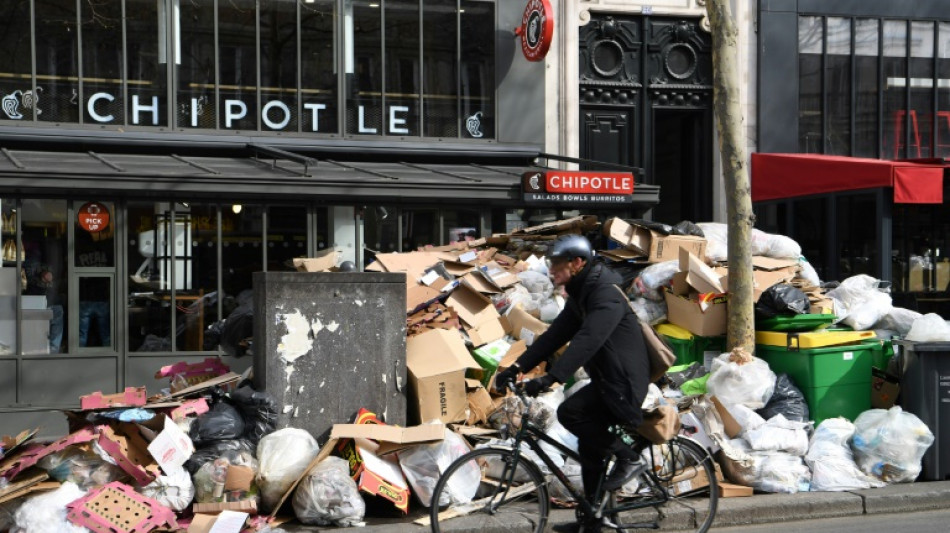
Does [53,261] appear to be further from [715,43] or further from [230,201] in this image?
[715,43]

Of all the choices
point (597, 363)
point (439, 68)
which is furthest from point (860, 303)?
point (439, 68)

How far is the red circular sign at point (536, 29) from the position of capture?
48.2ft

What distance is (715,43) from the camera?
9.27 meters

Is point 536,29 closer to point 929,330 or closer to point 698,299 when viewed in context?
point 698,299

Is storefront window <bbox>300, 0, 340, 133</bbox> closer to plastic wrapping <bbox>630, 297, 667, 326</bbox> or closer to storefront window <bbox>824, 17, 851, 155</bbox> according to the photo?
plastic wrapping <bbox>630, 297, 667, 326</bbox>

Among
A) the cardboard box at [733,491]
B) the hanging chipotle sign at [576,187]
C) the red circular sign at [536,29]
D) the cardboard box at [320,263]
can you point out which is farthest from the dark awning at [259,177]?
the cardboard box at [733,491]

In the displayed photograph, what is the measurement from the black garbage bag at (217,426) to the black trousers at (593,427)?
258 centimetres

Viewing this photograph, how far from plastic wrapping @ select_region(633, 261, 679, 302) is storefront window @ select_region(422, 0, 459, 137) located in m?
6.40

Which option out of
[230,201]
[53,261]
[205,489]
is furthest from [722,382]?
[53,261]

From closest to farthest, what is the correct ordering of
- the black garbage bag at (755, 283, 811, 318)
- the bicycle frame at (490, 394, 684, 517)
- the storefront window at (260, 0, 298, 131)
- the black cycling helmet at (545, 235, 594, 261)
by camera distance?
the black cycling helmet at (545, 235, 594, 261) → the bicycle frame at (490, 394, 684, 517) → the black garbage bag at (755, 283, 811, 318) → the storefront window at (260, 0, 298, 131)

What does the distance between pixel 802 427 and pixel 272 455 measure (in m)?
4.04

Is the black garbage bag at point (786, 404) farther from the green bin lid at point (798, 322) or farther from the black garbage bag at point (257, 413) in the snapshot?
the black garbage bag at point (257, 413)

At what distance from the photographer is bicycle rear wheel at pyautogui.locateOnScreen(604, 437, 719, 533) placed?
6.10 m

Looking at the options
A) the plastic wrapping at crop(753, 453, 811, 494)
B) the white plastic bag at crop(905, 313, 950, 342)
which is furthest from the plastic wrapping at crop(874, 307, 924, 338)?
the plastic wrapping at crop(753, 453, 811, 494)
